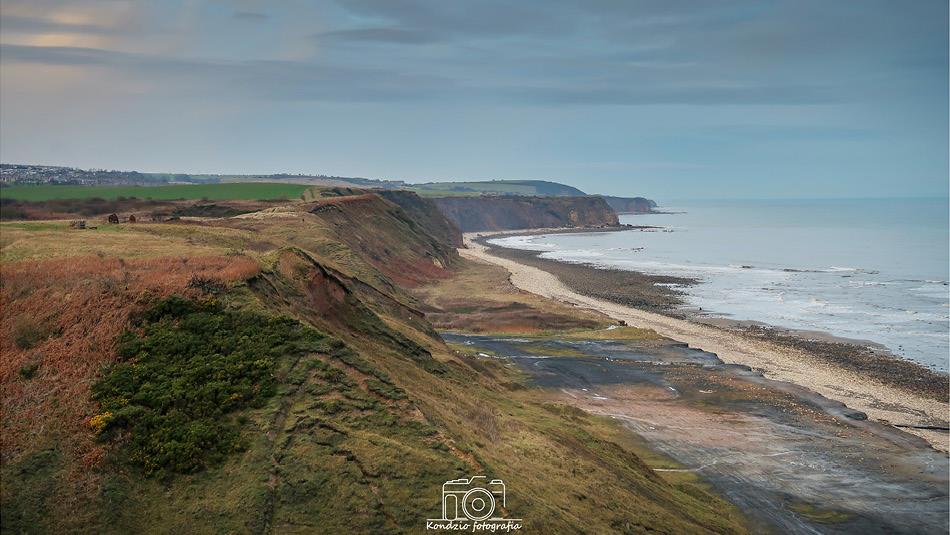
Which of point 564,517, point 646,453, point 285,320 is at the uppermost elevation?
point 285,320

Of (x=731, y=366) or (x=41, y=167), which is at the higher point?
(x=41, y=167)

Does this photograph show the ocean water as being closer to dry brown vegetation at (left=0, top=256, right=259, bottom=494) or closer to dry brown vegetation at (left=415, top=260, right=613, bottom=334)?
dry brown vegetation at (left=415, top=260, right=613, bottom=334)

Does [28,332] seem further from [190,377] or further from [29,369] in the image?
[190,377]

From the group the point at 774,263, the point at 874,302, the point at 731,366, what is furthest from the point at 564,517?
the point at 774,263

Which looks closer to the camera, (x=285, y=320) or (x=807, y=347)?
(x=285, y=320)

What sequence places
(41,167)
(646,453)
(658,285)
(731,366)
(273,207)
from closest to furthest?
1. (41,167)
2. (646,453)
3. (731,366)
4. (273,207)
5. (658,285)

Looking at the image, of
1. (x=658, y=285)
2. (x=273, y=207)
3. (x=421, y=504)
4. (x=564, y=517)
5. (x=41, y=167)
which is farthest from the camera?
Result: (x=658, y=285)

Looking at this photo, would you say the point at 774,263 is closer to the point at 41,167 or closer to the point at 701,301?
the point at 701,301
